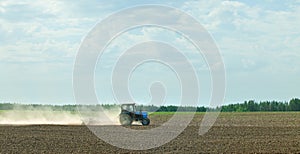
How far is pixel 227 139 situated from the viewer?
26531 mm

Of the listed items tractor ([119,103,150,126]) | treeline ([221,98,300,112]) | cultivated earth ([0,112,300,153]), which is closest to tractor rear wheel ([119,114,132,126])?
tractor ([119,103,150,126])

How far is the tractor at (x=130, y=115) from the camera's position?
36791 mm

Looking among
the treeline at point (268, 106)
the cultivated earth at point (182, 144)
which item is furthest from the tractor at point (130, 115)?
the treeline at point (268, 106)

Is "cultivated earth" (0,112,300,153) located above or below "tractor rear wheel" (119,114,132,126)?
above

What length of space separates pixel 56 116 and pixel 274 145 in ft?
96.5

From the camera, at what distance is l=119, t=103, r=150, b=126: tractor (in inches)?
1448

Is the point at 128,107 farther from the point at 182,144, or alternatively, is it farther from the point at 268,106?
the point at 268,106

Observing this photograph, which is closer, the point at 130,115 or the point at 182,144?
the point at 182,144

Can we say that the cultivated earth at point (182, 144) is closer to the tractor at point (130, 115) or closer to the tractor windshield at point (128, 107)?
the tractor at point (130, 115)

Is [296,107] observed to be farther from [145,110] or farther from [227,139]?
[227,139]

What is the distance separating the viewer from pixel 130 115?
3688 cm

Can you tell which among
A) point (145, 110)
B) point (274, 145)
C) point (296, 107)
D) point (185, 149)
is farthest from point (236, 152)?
point (296, 107)

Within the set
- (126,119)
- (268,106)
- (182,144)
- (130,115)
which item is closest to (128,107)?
(130,115)

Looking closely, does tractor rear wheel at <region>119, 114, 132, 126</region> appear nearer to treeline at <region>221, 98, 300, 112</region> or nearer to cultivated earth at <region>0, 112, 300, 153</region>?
cultivated earth at <region>0, 112, 300, 153</region>
